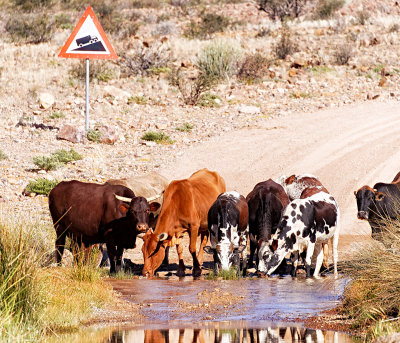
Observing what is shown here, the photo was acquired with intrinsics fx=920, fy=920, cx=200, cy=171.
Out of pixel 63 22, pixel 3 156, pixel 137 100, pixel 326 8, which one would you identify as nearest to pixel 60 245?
pixel 3 156

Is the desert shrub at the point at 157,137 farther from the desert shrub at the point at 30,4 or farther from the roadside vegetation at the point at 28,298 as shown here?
A: the desert shrub at the point at 30,4

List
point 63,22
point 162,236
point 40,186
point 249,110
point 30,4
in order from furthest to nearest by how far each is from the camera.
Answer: point 30,4, point 63,22, point 249,110, point 40,186, point 162,236

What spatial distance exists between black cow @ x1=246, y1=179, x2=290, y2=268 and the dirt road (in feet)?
12.5

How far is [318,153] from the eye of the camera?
25.8 meters

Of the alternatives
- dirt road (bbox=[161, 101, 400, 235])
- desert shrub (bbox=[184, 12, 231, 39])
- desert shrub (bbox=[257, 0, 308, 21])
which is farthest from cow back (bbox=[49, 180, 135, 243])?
desert shrub (bbox=[257, 0, 308, 21])

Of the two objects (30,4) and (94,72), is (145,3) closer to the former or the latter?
(30,4)

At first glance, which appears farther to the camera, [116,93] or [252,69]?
[252,69]

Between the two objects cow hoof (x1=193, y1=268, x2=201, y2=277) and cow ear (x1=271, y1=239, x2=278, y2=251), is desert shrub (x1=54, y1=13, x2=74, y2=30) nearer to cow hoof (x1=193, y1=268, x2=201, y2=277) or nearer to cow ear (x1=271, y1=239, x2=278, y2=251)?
cow hoof (x1=193, y1=268, x2=201, y2=277)

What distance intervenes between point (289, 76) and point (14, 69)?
37.2 feet

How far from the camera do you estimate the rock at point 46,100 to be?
102 ft

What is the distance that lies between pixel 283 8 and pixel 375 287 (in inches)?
2053

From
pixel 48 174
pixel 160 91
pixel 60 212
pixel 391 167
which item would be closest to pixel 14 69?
pixel 160 91

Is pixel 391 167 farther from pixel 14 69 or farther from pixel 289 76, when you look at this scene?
pixel 14 69

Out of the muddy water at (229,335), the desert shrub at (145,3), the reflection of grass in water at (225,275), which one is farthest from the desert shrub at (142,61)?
the desert shrub at (145,3)
